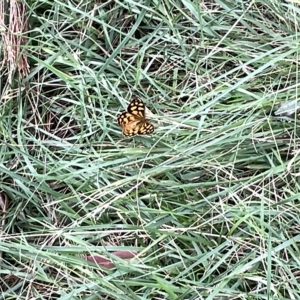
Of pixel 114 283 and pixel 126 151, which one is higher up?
pixel 126 151

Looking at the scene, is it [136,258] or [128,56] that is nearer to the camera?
[136,258]

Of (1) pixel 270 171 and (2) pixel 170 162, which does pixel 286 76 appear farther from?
(2) pixel 170 162

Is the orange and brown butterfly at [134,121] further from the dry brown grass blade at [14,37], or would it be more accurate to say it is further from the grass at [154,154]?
the dry brown grass blade at [14,37]

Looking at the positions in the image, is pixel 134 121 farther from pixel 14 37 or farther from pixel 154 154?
pixel 14 37

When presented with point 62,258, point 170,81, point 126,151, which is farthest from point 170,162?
point 62,258

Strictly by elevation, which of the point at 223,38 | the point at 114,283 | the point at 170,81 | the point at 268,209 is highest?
the point at 223,38

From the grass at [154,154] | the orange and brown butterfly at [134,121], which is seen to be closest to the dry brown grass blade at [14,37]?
the grass at [154,154]

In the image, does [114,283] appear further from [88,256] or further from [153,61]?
[153,61]
